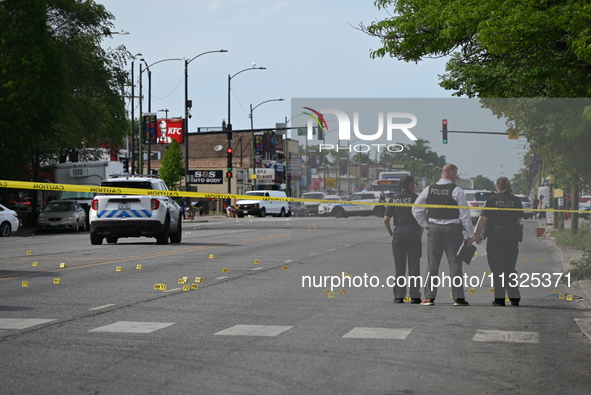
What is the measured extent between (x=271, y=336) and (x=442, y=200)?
3.89m

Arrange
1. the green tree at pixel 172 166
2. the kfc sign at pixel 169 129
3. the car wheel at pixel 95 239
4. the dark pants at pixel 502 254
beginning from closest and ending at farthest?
1. the dark pants at pixel 502 254
2. the car wheel at pixel 95 239
3. the green tree at pixel 172 166
4. the kfc sign at pixel 169 129

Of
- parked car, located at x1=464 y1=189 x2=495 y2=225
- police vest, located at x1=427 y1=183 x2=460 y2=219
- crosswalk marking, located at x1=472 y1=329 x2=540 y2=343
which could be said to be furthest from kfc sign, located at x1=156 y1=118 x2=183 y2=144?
crosswalk marking, located at x1=472 y1=329 x2=540 y2=343

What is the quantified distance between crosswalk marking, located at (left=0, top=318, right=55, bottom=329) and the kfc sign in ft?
250

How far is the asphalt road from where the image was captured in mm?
7988

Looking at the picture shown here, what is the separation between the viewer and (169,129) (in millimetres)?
88188

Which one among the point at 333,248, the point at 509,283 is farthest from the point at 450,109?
the point at 333,248

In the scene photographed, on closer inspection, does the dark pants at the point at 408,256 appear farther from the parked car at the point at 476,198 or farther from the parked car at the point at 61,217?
the parked car at the point at 61,217

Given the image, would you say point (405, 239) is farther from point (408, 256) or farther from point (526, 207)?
point (526, 207)

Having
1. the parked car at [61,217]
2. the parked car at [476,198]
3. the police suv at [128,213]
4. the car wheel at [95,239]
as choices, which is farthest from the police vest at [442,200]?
the parked car at [61,217]

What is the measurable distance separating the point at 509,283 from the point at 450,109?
2584mm

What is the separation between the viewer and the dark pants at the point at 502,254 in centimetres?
1366

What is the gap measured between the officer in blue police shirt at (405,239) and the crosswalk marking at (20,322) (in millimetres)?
4928

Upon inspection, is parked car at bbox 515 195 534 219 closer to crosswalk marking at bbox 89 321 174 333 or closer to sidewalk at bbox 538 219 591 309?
sidewalk at bbox 538 219 591 309

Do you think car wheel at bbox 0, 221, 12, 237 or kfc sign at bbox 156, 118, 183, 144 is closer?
car wheel at bbox 0, 221, 12, 237
